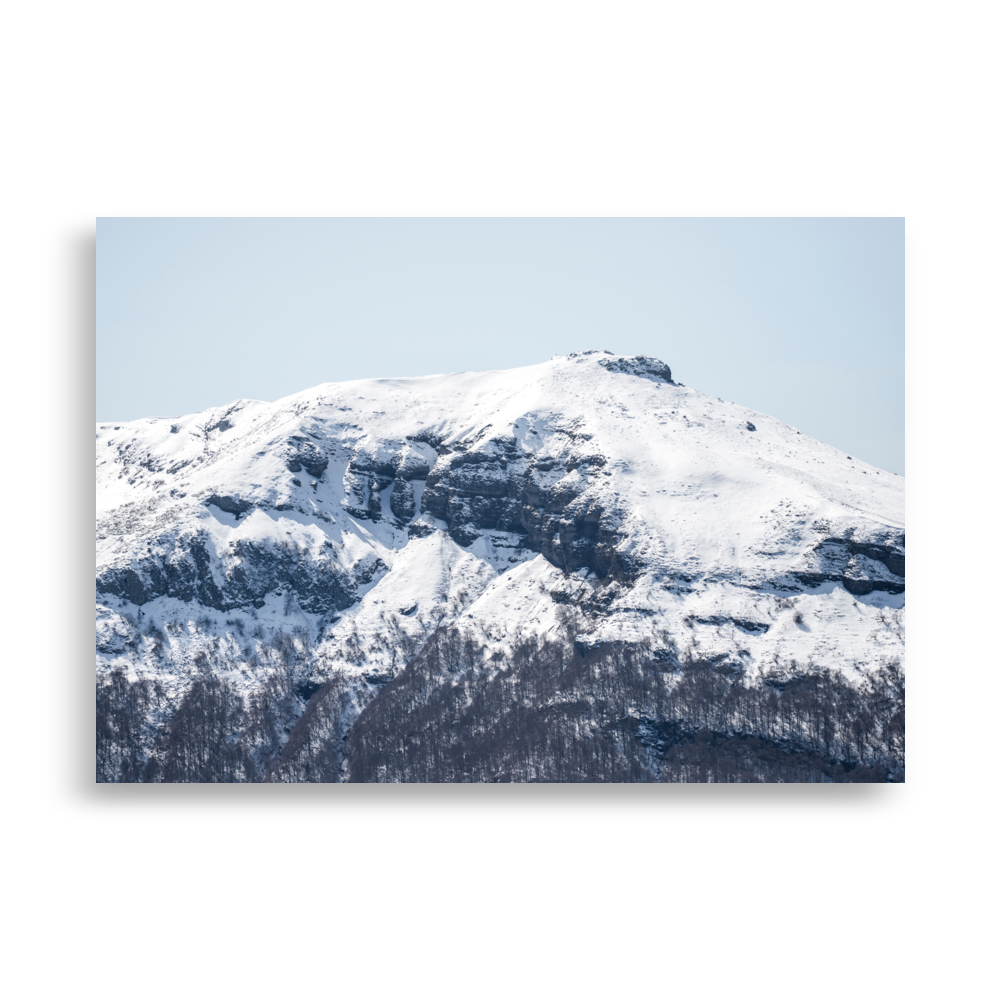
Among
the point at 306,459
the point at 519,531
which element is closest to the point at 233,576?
the point at 306,459

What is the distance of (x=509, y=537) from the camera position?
543 feet

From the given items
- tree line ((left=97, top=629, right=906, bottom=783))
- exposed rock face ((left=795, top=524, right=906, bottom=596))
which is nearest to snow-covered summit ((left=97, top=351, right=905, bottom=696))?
exposed rock face ((left=795, top=524, right=906, bottom=596))

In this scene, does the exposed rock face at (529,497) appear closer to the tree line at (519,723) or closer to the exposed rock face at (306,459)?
the tree line at (519,723)

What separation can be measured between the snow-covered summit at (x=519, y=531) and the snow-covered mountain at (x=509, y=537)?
0.35 m

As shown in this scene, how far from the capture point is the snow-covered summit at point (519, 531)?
135000mm

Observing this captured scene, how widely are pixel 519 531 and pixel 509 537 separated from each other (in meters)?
2.00

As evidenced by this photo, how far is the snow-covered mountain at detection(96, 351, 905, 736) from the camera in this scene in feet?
443

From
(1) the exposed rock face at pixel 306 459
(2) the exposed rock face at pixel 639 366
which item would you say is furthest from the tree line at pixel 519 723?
(2) the exposed rock face at pixel 639 366
